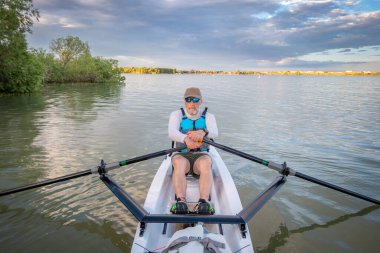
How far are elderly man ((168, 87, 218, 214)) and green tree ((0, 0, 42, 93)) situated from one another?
23.5 metres

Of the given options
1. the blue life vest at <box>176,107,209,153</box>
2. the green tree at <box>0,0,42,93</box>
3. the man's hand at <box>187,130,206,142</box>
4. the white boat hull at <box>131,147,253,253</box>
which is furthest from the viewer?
the green tree at <box>0,0,42,93</box>

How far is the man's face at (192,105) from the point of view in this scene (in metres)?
5.47

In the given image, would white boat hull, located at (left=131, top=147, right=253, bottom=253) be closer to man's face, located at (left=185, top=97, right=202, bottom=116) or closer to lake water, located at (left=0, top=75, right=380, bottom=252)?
lake water, located at (left=0, top=75, right=380, bottom=252)

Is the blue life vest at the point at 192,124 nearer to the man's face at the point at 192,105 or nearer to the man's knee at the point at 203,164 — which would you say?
the man's face at the point at 192,105

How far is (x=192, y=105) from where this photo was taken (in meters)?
5.54

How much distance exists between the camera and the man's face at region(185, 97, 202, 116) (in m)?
5.47

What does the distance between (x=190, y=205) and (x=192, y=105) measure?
71.4 inches

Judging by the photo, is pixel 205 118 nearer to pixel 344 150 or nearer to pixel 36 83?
pixel 344 150

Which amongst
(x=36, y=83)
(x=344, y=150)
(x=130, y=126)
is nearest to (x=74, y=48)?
(x=36, y=83)

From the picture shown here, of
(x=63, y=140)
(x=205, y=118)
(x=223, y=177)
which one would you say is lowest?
(x=63, y=140)

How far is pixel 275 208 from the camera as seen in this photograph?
6.16m

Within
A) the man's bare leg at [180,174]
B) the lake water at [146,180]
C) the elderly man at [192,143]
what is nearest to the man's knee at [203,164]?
the elderly man at [192,143]

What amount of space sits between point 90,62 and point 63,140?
49966 mm

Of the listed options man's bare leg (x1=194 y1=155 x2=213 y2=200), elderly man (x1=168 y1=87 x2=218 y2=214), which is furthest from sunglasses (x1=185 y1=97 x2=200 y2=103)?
man's bare leg (x1=194 y1=155 x2=213 y2=200)
